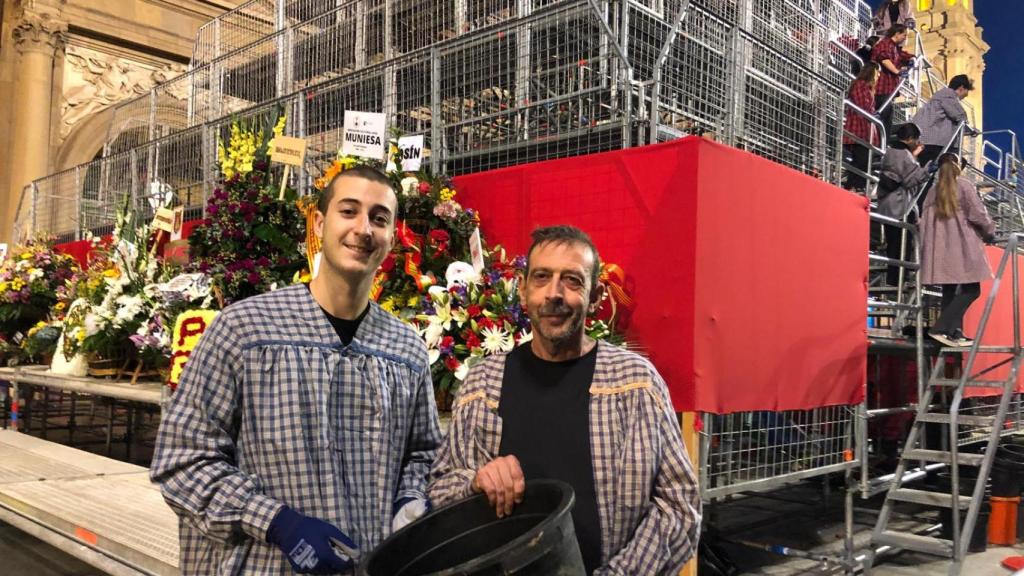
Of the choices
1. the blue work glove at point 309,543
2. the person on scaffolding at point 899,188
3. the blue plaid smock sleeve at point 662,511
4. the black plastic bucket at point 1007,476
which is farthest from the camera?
the black plastic bucket at point 1007,476

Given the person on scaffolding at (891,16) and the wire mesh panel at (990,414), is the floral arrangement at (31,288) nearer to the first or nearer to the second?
the person on scaffolding at (891,16)

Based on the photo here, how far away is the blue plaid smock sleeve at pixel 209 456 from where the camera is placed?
1.67m

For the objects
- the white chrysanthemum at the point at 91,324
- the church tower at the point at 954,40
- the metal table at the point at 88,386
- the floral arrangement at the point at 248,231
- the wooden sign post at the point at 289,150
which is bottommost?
the metal table at the point at 88,386

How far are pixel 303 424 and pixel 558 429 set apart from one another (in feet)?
1.87

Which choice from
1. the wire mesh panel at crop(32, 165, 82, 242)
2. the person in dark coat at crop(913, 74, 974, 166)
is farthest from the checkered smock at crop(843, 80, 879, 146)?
the wire mesh panel at crop(32, 165, 82, 242)

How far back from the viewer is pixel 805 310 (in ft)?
14.9

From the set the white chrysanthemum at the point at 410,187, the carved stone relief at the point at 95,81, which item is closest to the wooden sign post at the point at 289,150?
the white chrysanthemum at the point at 410,187

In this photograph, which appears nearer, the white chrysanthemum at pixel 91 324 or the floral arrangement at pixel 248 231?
the floral arrangement at pixel 248 231

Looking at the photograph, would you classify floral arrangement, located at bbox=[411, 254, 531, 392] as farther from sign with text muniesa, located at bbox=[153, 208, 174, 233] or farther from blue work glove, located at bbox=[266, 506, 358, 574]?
sign with text muniesa, located at bbox=[153, 208, 174, 233]

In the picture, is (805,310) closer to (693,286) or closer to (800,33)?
(693,286)

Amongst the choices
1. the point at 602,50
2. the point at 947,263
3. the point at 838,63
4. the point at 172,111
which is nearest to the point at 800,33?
the point at 838,63

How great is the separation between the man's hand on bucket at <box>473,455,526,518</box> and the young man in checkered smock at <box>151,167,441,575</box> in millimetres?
262

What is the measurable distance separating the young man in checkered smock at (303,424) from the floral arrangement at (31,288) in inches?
269

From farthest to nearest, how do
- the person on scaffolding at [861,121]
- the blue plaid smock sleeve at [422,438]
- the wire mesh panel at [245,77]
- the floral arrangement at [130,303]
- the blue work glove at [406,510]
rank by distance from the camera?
the wire mesh panel at [245,77], the person on scaffolding at [861,121], the floral arrangement at [130,303], the blue plaid smock sleeve at [422,438], the blue work glove at [406,510]
